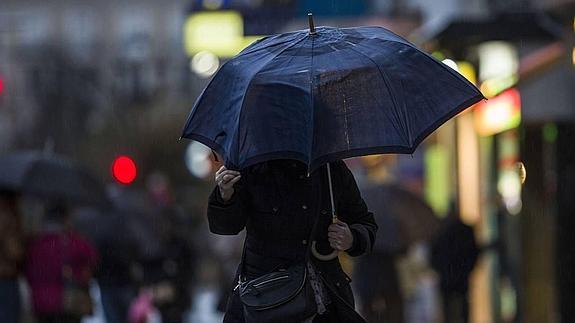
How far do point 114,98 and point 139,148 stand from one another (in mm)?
8160

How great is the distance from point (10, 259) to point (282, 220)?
5473mm

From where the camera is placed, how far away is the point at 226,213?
6.11 meters

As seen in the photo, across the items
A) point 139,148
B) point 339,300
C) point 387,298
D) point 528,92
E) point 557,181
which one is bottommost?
point 139,148

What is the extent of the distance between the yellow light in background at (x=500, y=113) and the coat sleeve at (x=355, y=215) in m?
8.72

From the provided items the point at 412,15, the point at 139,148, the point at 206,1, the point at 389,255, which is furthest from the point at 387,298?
the point at 139,148

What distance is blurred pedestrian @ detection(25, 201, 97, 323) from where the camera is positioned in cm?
1149

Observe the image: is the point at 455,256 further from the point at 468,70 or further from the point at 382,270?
the point at 468,70

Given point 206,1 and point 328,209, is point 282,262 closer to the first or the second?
point 328,209

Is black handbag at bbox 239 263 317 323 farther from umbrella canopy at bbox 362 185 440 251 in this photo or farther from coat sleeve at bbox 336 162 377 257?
umbrella canopy at bbox 362 185 440 251

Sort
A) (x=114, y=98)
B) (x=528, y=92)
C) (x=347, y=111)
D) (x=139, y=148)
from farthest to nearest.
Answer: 1. (x=114, y=98)
2. (x=139, y=148)
3. (x=528, y=92)
4. (x=347, y=111)

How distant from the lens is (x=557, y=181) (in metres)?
15.6

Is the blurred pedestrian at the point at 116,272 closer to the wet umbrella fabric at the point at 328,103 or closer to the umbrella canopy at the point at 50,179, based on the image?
the umbrella canopy at the point at 50,179

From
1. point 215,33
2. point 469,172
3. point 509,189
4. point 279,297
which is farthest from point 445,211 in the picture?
point 279,297

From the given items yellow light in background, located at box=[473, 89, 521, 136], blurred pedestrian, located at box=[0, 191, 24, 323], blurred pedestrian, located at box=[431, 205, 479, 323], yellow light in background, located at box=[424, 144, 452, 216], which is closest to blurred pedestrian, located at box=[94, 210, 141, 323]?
blurred pedestrian, located at box=[0, 191, 24, 323]
